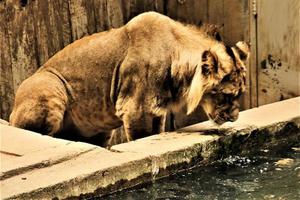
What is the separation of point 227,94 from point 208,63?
1.02 feet

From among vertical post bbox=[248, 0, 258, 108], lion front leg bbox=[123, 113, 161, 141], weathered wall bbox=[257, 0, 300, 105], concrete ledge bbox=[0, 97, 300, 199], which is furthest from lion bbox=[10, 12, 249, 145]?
weathered wall bbox=[257, 0, 300, 105]

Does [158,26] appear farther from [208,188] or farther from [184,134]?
[208,188]

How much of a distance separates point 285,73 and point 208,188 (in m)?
2.47

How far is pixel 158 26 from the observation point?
6102 mm

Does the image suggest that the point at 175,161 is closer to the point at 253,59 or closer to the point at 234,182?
the point at 234,182

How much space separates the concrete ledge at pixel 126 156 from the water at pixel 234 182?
9 centimetres

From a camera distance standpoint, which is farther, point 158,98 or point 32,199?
point 158,98

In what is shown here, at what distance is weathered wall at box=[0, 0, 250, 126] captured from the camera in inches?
261

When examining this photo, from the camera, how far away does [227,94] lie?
5879mm

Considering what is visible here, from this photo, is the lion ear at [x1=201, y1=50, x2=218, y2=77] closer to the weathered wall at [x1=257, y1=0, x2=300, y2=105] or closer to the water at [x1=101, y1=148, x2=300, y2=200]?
the water at [x1=101, y1=148, x2=300, y2=200]

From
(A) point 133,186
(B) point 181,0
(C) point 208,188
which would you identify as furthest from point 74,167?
(B) point 181,0

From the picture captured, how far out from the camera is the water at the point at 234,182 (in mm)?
4855

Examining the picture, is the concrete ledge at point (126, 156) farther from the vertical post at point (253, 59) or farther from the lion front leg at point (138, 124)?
the vertical post at point (253, 59)

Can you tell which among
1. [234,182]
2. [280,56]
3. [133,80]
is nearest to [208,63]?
[133,80]
